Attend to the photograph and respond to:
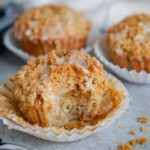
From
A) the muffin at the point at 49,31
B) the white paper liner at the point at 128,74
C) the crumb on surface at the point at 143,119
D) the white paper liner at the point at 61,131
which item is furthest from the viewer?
the muffin at the point at 49,31

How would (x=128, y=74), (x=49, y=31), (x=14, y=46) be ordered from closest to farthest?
(x=128, y=74), (x=49, y=31), (x=14, y=46)

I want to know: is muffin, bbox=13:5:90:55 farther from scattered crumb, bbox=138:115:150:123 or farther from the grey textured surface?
scattered crumb, bbox=138:115:150:123

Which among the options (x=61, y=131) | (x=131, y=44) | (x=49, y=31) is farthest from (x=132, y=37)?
(x=61, y=131)

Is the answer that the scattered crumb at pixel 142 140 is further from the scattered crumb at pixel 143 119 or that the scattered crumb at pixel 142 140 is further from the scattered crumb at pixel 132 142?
the scattered crumb at pixel 143 119

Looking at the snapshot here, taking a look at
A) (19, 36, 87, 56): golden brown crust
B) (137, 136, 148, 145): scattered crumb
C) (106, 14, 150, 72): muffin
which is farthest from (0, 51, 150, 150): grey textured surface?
(19, 36, 87, 56): golden brown crust

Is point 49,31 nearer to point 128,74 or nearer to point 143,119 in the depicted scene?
point 128,74

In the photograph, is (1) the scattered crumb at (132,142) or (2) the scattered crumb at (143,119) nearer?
(1) the scattered crumb at (132,142)

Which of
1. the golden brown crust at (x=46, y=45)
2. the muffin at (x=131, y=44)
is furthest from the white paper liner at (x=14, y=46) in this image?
the muffin at (x=131, y=44)
